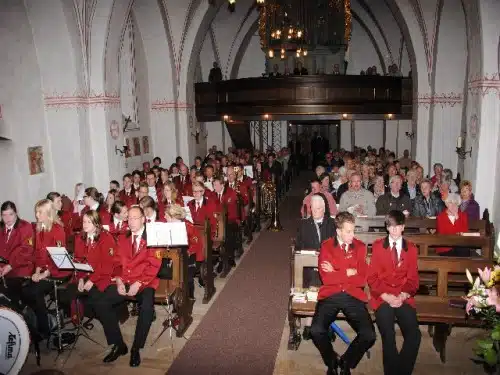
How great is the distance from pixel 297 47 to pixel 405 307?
47.4 ft

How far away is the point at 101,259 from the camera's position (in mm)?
6391

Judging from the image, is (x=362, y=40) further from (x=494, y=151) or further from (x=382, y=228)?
(x=382, y=228)

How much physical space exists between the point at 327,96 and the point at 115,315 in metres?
12.1

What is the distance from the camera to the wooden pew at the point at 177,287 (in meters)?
6.31

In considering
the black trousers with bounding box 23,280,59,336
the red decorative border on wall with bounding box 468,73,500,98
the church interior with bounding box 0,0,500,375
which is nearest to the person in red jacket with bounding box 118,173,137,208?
the church interior with bounding box 0,0,500,375

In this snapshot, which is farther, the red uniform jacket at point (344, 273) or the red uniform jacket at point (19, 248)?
the red uniform jacket at point (19, 248)

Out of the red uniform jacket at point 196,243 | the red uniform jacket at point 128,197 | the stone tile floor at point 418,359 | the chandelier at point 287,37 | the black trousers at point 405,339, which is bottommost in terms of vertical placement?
the stone tile floor at point 418,359

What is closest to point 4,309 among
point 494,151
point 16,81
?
point 16,81

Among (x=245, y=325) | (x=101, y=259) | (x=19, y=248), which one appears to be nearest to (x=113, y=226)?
(x=19, y=248)

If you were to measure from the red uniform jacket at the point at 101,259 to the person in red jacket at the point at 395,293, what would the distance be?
347cm

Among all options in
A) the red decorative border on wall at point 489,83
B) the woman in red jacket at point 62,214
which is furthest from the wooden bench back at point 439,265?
the red decorative border on wall at point 489,83

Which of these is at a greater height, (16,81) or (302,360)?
(16,81)

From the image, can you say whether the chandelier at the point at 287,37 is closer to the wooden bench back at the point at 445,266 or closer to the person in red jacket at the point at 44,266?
the person in red jacket at the point at 44,266

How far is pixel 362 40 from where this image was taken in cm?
2423
